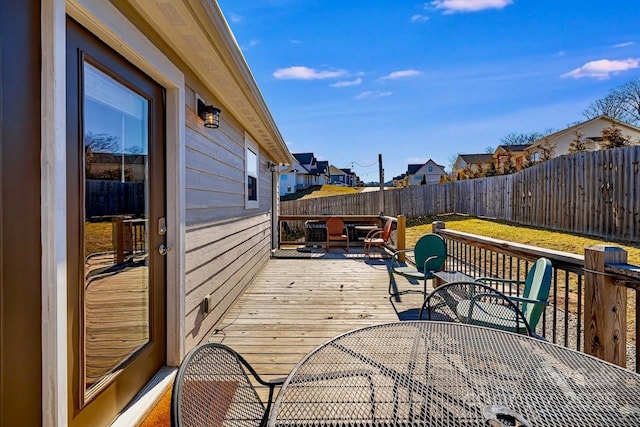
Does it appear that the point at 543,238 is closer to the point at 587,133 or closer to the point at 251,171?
the point at 251,171

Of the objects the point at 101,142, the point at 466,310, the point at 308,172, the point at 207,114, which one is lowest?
the point at 466,310

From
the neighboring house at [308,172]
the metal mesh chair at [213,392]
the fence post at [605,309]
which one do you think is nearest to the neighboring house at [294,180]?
the neighboring house at [308,172]

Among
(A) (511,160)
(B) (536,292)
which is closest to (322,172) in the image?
(A) (511,160)

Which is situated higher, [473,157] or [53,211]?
[473,157]

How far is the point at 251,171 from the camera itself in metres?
5.33

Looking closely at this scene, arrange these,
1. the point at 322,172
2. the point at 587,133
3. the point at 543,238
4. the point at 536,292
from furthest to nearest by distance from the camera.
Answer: the point at 322,172 → the point at 587,133 → the point at 543,238 → the point at 536,292

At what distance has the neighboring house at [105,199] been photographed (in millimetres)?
1115

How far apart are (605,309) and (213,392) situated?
2.14 metres

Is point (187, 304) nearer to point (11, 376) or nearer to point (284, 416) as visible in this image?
point (11, 376)

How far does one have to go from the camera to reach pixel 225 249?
367 cm

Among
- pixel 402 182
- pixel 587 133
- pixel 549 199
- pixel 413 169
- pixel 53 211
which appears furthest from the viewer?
pixel 413 169

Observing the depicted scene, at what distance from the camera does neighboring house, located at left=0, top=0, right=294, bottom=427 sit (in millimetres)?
1115

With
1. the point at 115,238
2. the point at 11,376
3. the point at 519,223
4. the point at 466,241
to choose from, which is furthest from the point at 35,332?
the point at 519,223

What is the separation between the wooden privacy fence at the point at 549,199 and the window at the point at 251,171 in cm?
754
